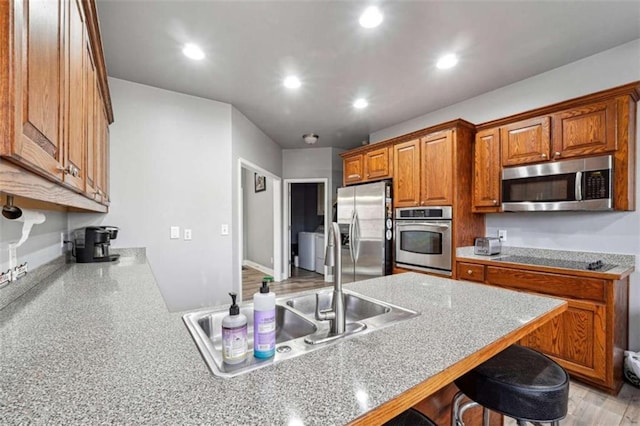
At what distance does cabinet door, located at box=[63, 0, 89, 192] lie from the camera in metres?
1.02

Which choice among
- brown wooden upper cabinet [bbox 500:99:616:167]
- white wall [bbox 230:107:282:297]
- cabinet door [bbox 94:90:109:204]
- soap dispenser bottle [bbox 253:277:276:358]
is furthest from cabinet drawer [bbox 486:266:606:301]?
cabinet door [bbox 94:90:109:204]

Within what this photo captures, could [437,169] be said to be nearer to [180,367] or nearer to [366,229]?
[366,229]

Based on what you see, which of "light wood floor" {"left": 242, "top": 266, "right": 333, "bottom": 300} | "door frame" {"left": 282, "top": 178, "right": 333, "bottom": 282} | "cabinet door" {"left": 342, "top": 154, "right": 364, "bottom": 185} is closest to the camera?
"cabinet door" {"left": 342, "top": 154, "right": 364, "bottom": 185}

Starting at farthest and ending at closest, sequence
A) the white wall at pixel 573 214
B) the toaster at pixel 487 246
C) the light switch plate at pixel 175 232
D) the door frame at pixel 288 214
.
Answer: the door frame at pixel 288 214 < the light switch plate at pixel 175 232 < the toaster at pixel 487 246 < the white wall at pixel 573 214

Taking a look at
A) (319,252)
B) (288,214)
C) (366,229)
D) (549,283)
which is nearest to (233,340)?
(549,283)

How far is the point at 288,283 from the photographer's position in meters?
5.20

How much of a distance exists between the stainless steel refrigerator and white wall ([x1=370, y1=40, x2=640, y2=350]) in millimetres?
1099

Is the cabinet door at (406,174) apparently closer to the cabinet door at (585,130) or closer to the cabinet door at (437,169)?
the cabinet door at (437,169)

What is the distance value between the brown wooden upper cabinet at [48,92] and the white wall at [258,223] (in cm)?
443

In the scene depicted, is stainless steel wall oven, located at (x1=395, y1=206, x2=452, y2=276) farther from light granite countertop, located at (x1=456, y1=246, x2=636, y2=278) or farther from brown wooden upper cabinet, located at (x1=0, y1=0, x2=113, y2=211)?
brown wooden upper cabinet, located at (x1=0, y1=0, x2=113, y2=211)

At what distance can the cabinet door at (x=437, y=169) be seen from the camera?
2.95 metres

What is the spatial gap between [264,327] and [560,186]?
271 centimetres

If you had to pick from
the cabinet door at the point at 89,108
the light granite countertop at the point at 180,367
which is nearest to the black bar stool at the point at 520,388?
the light granite countertop at the point at 180,367

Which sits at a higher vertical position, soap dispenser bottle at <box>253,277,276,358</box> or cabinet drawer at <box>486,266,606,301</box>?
soap dispenser bottle at <box>253,277,276,358</box>
